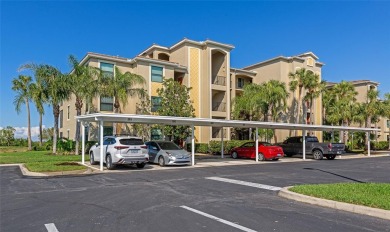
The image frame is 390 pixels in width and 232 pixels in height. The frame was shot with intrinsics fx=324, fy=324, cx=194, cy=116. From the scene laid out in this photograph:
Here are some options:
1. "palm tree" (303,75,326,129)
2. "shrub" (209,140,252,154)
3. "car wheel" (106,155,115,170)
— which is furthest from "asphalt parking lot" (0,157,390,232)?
"palm tree" (303,75,326,129)

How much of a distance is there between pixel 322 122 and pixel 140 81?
28.6 meters

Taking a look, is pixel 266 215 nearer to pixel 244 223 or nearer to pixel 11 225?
pixel 244 223

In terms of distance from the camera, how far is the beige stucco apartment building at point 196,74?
2973 cm

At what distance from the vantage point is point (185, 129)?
29.4m

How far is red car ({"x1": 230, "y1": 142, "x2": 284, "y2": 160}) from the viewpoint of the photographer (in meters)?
24.7

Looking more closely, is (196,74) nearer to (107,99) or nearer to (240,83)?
(240,83)

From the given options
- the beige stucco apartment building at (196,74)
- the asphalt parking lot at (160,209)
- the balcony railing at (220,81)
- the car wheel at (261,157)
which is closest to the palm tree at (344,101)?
the beige stucco apartment building at (196,74)

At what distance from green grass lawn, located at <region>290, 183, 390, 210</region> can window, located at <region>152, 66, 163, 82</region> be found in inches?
892

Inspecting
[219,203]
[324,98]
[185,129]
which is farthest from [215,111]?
[219,203]

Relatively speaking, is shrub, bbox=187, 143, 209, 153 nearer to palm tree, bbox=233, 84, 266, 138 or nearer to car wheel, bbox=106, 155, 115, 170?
palm tree, bbox=233, 84, 266, 138

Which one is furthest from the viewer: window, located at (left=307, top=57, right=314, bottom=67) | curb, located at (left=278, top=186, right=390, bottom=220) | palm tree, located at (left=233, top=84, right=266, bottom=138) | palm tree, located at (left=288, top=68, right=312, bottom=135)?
window, located at (left=307, top=57, right=314, bottom=67)

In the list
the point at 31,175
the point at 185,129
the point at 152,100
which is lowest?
the point at 31,175

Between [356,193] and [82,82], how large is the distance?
21.6m

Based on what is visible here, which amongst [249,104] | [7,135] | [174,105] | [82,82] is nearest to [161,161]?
[174,105]
